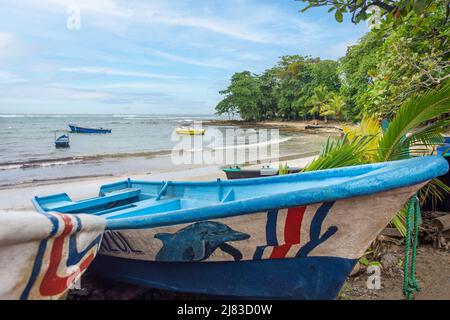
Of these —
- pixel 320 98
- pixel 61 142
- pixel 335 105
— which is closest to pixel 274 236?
pixel 61 142

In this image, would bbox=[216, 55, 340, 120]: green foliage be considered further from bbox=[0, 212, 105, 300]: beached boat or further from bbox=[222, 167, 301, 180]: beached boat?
bbox=[0, 212, 105, 300]: beached boat

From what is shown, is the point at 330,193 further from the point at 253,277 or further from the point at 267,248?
the point at 253,277

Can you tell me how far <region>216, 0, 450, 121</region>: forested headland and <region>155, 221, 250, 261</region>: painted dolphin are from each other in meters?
2.20

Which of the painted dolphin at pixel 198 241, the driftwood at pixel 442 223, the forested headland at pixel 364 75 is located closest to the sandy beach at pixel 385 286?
the driftwood at pixel 442 223

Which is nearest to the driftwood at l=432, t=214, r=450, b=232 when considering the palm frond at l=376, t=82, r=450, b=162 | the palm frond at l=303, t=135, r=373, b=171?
the palm frond at l=376, t=82, r=450, b=162

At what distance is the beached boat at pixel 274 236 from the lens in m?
2.21

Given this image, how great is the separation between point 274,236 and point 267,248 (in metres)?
0.15

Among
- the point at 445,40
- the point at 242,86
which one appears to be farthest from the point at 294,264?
the point at 242,86

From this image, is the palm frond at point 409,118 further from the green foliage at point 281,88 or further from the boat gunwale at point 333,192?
the green foliage at point 281,88

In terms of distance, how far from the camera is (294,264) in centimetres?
266

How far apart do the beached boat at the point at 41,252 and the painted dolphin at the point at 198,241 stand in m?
0.75

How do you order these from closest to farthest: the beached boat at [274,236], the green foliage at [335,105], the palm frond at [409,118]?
1. the beached boat at [274,236]
2. the palm frond at [409,118]
3. the green foliage at [335,105]

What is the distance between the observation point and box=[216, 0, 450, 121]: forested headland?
4.10m
